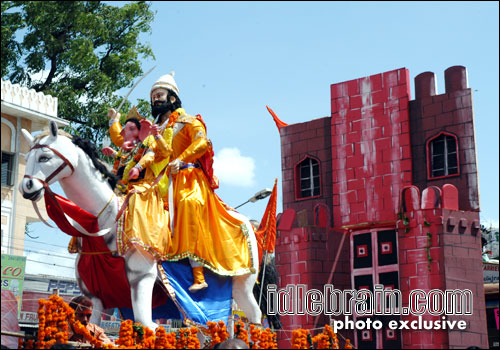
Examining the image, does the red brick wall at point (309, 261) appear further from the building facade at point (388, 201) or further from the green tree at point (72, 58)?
the green tree at point (72, 58)

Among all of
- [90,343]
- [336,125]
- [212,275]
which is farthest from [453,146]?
[90,343]

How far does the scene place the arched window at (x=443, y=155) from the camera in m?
15.5

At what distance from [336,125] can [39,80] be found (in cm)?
807

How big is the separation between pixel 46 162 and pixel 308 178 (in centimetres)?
945

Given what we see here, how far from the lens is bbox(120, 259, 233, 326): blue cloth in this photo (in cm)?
939

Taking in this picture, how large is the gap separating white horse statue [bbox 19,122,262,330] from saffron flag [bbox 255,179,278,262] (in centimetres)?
198

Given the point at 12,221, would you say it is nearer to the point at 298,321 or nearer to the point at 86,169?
the point at 298,321

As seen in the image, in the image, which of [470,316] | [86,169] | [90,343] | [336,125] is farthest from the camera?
[336,125]

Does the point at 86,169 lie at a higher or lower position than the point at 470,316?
higher

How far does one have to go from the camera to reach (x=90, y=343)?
286 inches

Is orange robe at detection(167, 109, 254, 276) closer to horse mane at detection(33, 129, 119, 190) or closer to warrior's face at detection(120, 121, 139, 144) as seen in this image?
warrior's face at detection(120, 121, 139, 144)

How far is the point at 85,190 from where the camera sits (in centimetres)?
920

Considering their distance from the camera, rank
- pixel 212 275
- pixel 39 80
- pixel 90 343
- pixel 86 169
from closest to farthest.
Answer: pixel 90 343 < pixel 86 169 < pixel 212 275 < pixel 39 80

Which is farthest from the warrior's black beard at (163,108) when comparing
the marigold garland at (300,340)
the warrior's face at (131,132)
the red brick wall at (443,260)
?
the red brick wall at (443,260)
